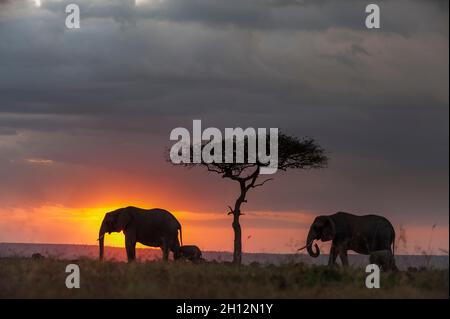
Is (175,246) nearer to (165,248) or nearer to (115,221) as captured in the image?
(165,248)

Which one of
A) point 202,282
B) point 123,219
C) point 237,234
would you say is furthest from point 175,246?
point 202,282

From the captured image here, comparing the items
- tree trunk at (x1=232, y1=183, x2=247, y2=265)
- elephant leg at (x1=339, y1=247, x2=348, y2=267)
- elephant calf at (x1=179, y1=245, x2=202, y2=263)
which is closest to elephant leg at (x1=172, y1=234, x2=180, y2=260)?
elephant calf at (x1=179, y1=245, x2=202, y2=263)

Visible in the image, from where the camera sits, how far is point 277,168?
4606 centimetres

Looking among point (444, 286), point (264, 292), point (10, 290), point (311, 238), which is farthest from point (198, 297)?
point (311, 238)

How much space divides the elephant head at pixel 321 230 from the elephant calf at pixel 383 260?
5.01 meters

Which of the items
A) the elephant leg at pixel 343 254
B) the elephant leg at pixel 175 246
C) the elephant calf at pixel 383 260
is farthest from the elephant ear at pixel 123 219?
the elephant calf at pixel 383 260

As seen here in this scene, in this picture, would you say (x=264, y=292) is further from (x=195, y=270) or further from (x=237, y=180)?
(x=237, y=180)

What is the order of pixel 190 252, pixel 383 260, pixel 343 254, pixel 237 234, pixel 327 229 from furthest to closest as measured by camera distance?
1. pixel 237 234
2. pixel 190 252
3. pixel 327 229
4. pixel 343 254
5. pixel 383 260

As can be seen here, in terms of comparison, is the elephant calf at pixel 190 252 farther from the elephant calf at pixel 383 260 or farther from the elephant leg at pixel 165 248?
the elephant calf at pixel 383 260

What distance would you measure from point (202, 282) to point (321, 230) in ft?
50.5

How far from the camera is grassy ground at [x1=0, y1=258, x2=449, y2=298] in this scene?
20.5 metres

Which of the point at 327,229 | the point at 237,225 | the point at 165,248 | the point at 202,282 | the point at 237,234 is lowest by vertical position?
the point at 202,282

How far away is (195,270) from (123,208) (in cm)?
1506

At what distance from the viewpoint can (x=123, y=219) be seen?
1519 inches
